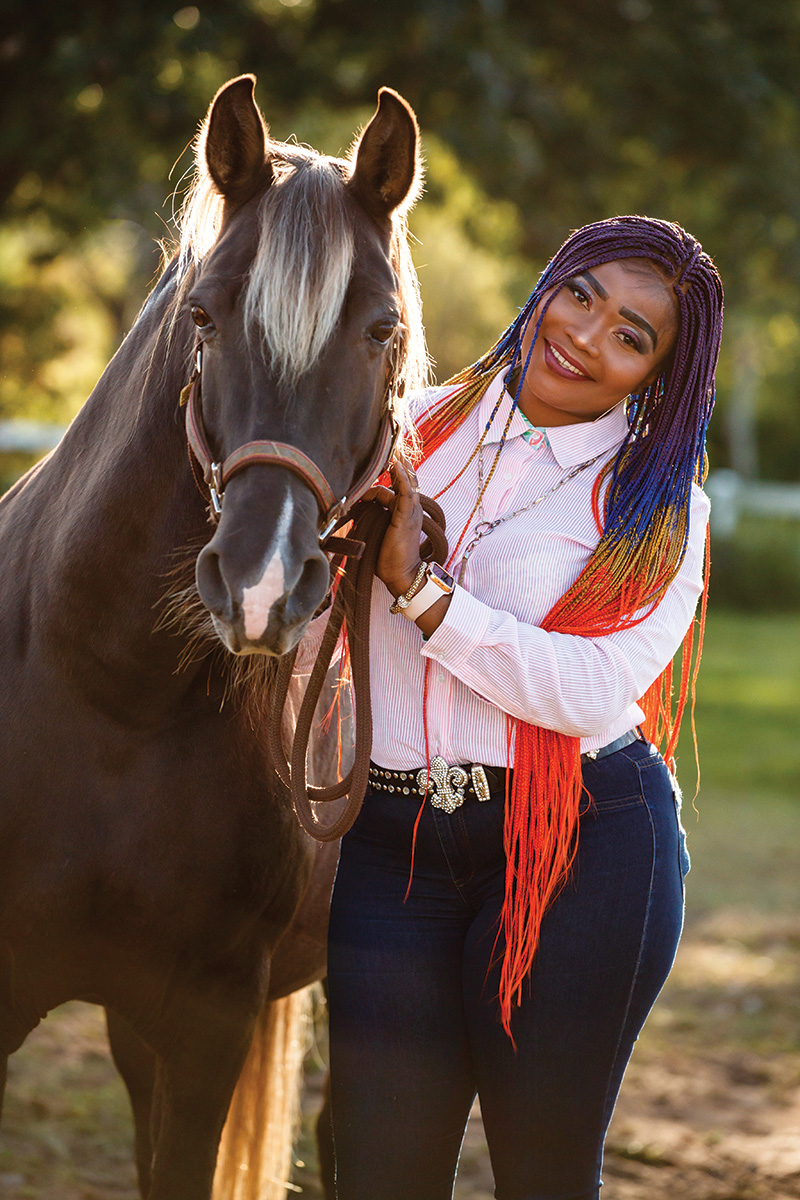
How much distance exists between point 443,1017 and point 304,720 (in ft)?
1.71

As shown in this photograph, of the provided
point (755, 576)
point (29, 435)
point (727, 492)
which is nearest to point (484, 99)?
point (755, 576)

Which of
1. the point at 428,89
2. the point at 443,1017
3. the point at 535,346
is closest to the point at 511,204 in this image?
the point at 428,89

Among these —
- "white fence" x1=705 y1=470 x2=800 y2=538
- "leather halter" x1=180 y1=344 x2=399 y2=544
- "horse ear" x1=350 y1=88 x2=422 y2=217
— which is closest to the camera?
"leather halter" x1=180 y1=344 x2=399 y2=544

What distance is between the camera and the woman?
1.76 m

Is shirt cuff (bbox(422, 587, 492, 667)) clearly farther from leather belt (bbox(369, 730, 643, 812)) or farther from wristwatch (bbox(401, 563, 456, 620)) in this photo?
leather belt (bbox(369, 730, 643, 812))

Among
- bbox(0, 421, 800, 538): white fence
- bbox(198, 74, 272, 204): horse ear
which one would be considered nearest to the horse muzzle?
bbox(198, 74, 272, 204): horse ear

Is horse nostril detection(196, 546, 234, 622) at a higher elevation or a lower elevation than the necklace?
lower

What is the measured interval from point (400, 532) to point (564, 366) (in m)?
0.42

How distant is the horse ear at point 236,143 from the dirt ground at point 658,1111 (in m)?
2.36

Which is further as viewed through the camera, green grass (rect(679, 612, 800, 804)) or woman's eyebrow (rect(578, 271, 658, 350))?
green grass (rect(679, 612, 800, 804))

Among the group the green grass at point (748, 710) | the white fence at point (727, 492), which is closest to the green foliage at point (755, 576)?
the green grass at point (748, 710)

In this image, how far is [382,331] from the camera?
165 centimetres

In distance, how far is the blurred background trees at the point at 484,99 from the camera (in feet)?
23.0

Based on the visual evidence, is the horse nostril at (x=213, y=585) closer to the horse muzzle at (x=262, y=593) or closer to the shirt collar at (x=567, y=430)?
the horse muzzle at (x=262, y=593)
